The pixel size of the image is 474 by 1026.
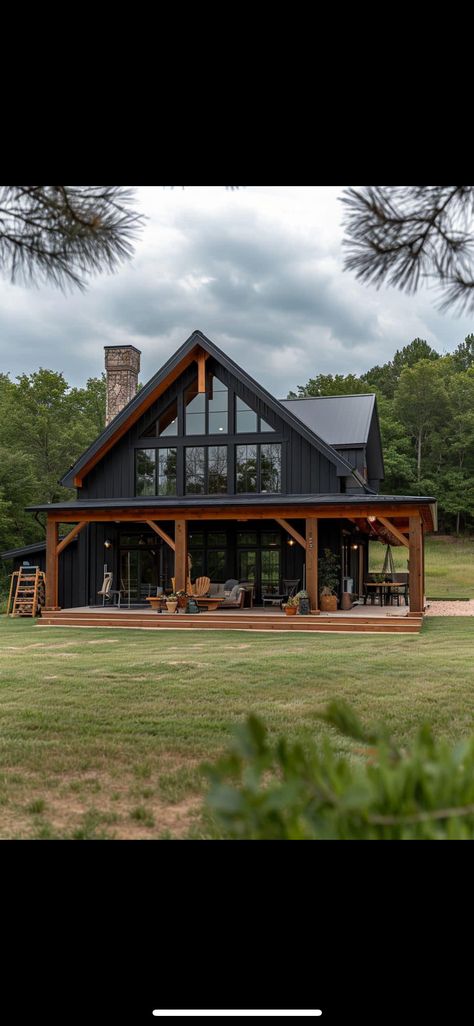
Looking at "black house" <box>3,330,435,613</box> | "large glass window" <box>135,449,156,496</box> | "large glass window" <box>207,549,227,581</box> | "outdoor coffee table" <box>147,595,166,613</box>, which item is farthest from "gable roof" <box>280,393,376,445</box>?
"outdoor coffee table" <box>147,595,166,613</box>

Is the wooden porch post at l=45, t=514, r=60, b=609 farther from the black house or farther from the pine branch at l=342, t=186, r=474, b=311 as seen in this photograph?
the pine branch at l=342, t=186, r=474, b=311

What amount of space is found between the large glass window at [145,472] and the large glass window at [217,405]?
1.75 metres

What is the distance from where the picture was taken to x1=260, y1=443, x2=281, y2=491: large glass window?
1766 centimetres

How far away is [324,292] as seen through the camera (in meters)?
20.8

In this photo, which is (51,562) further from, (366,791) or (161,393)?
(366,791)

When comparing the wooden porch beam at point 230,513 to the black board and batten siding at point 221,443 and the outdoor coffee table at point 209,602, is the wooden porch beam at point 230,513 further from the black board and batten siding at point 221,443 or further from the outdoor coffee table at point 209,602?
the black board and batten siding at point 221,443

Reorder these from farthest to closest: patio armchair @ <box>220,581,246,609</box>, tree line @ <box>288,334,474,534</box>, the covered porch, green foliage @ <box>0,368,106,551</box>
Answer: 1. tree line @ <box>288,334,474,534</box>
2. green foliage @ <box>0,368,106,551</box>
3. patio armchair @ <box>220,581,246,609</box>
4. the covered porch

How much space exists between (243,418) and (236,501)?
2.69 metres

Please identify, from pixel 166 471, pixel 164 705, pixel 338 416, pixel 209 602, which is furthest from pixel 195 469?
pixel 164 705

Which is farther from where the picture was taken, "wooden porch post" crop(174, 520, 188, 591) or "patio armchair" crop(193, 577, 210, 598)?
"patio armchair" crop(193, 577, 210, 598)

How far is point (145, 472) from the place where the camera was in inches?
733

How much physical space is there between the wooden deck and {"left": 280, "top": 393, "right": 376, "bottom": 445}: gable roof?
6.13 meters
